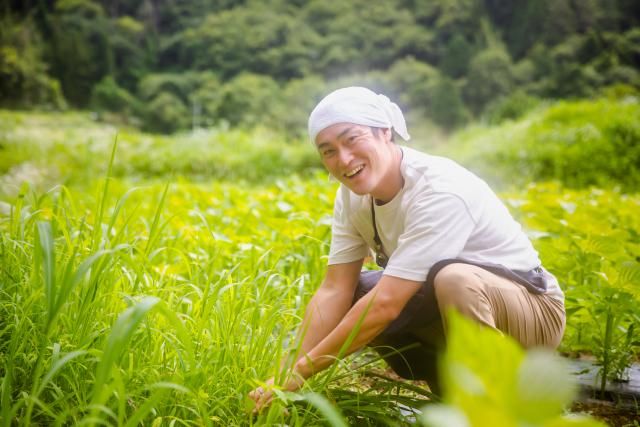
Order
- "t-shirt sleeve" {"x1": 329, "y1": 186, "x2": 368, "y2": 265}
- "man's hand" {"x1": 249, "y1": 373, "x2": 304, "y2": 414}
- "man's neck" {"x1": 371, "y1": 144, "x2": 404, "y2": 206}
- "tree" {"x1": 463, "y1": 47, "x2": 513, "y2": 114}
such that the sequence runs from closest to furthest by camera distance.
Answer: "man's hand" {"x1": 249, "y1": 373, "x2": 304, "y2": 414}
"man's neck" {"x1": 371, "y1": 144, "x2": 404, "y2": 206}
"t-shirt sleeve" {"x1": 329, "y1": 186, "x2": 368, "y2": 265}
"tree" {"x1": 463, "y1": 47, "x2": 513, "y2": 114}

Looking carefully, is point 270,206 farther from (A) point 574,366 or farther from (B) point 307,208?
(A) point 574,366

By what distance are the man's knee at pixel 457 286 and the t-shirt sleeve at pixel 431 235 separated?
37 mm

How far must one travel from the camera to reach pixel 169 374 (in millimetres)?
1356

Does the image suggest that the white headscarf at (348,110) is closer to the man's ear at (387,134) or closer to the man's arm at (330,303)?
the man's ear at (387,134)

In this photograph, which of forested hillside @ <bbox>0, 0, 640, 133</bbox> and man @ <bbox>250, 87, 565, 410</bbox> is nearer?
man @ <bbox>250, 87, 565, 410</bbox>

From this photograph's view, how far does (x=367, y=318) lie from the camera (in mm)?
1296

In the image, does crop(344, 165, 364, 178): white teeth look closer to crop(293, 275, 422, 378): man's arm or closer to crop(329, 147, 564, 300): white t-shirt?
crop(329, 147, 564, 300): white t-shirt

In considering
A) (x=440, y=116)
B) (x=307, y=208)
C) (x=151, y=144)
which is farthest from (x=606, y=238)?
(x=440, y=116)

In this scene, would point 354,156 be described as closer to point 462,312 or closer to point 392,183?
point 392,183

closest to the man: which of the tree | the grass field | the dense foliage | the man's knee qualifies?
the man's knee

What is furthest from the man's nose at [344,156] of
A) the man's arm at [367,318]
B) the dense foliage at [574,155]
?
the dense foliage at [574,155]

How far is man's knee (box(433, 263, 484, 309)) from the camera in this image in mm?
1283

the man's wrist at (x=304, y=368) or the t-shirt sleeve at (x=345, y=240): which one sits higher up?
the t-shirt sleeve at (x=345, y=240)

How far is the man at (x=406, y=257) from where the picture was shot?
1305 millimetres
